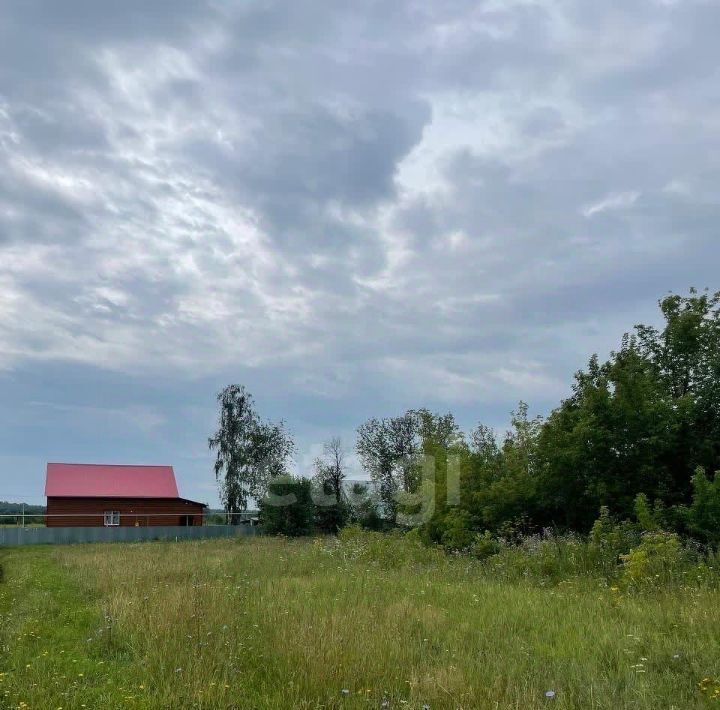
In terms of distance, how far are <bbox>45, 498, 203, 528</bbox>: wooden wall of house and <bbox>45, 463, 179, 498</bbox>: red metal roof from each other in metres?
0.53

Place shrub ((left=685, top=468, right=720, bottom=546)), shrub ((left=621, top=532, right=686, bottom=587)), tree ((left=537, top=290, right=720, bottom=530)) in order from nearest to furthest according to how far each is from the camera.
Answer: shrub ((left=621, top=532, right=686, bottom=587)) < shrub ((left=685, top=468, right=720, bottom=546)) < tree ((left=537, top=290, right=720, bottom=530))

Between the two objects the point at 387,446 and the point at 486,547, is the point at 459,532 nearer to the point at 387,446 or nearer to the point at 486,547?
the point at 486,547

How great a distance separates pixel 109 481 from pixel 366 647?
45.7m

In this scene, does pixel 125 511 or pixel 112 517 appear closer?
pixel 112 517

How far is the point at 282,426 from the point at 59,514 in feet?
67.0

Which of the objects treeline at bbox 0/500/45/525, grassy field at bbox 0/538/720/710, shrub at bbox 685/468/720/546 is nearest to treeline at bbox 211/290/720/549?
shrub at bbox 685/468/720/546

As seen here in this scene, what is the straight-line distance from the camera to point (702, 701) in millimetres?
5078

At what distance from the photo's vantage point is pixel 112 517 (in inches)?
1827

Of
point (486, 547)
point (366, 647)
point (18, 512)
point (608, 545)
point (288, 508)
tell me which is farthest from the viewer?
point (18, 512)

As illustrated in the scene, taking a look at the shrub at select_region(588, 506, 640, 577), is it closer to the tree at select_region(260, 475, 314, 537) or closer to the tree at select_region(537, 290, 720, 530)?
the tree at select_region(537, 290, 720, 530)

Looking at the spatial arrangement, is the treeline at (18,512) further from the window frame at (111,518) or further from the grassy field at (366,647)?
the grassy field at (366,647)

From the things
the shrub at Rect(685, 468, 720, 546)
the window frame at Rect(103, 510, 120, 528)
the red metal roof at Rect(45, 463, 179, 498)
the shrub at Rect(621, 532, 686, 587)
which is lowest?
the window frame at Rect(103, 510, 120, 528)

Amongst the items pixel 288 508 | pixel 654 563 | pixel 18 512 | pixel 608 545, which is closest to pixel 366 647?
pixel 654 563

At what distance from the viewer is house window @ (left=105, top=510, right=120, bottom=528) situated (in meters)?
46.2
